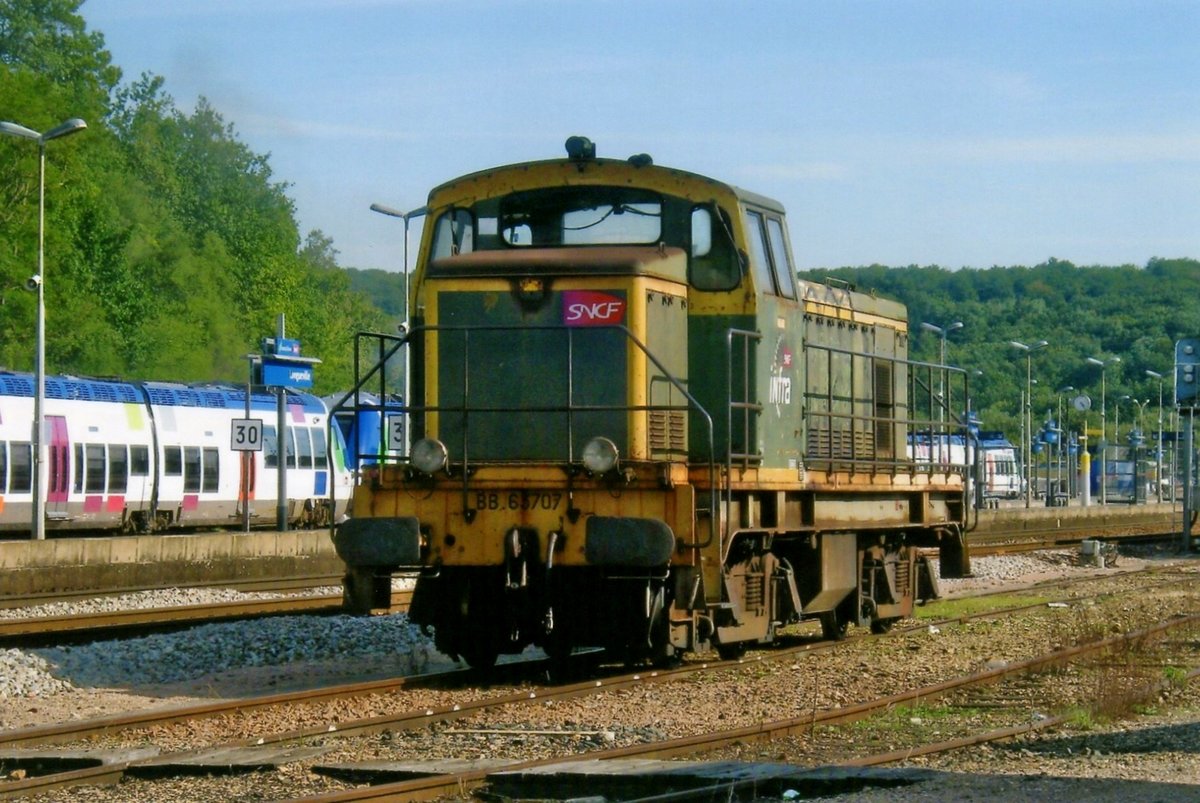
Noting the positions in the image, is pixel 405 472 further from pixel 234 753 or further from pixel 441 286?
pixel 234 753

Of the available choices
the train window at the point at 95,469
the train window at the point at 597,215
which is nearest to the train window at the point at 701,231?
the train window at the point at 597,215

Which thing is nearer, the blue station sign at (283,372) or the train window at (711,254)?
the train window at (711,254)

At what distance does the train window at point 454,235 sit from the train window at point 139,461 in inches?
877

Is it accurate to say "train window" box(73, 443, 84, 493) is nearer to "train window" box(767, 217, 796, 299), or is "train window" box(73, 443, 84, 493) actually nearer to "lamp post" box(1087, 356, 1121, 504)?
"train window" box(767, 217, 796, 299)

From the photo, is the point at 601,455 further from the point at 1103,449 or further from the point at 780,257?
the point at 1103,449

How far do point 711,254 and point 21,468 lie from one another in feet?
69.2

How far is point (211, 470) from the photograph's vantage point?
36.0 metres

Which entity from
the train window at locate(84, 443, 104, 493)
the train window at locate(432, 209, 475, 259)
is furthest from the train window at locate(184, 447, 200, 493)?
the train window at locate(432, 209, 475, 259)

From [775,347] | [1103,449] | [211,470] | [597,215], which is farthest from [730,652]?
[1103,449]

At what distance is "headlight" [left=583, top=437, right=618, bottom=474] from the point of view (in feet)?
37.6

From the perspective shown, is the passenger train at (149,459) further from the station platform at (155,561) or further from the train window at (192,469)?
the station platform at (155,561)

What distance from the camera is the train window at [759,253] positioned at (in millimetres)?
12633

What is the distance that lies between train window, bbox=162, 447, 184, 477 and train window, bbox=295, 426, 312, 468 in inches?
175

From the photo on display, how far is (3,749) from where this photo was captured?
9461 mm
